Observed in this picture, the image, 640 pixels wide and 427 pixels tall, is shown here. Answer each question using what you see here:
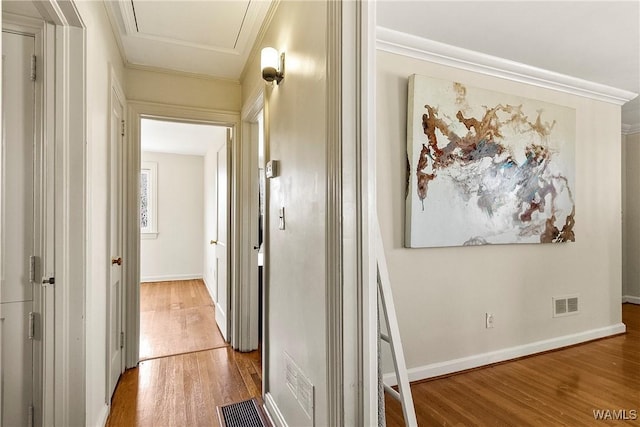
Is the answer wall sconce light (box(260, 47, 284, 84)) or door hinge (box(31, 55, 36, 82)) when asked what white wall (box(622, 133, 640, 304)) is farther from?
door hinge (box(31, 55, 36, 82))

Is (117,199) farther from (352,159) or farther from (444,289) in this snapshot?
(444,289)

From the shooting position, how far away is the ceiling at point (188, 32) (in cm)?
201

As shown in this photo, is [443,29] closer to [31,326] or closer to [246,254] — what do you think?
[246,254]

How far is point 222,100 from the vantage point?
2.96m

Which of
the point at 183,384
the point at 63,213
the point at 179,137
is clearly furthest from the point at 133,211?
the point at 179,137

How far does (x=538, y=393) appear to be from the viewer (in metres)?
2.29

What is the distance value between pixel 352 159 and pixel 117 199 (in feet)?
6.22

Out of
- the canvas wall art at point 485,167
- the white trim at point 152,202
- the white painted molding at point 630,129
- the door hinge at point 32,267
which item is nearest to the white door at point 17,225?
the door hinge at point 32,267

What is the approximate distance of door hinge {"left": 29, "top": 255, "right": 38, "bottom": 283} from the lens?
4.83 ft

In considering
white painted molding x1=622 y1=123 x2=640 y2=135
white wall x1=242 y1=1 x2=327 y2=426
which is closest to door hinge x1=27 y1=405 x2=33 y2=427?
white wall x1=242 y1=1 x2=327 y2=426

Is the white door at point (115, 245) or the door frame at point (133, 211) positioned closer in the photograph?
the white door at point (115, 245)

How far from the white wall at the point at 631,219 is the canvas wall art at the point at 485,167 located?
2346 mm

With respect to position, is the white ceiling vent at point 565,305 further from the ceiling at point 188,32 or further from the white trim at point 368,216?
the ceiling at point 188,32

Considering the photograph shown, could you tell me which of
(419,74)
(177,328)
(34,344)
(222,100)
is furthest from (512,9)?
(177,328)
